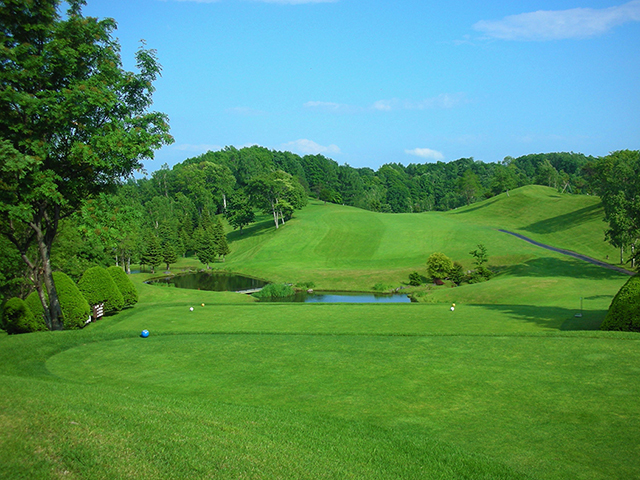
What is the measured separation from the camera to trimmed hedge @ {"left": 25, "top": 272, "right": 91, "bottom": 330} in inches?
802

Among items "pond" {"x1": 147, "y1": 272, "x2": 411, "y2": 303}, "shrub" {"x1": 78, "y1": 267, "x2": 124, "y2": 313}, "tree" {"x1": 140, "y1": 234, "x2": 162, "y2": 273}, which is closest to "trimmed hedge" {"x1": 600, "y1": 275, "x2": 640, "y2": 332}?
"shrub" {"x1": 78, "y1": 267, "x2": 124, "y2": 313}

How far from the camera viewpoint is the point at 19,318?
19.3m

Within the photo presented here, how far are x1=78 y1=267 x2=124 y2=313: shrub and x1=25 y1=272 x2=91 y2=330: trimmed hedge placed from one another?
2.12 metres

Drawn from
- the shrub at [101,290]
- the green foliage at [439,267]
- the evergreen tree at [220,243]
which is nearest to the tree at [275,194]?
the evergreen tree at [220,243]

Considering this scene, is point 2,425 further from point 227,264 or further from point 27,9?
point 227,264

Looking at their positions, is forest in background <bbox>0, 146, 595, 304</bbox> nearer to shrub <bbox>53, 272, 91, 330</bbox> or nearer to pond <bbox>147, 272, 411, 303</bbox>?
shrub <bbox>53, 272, 91, 330</bbox>

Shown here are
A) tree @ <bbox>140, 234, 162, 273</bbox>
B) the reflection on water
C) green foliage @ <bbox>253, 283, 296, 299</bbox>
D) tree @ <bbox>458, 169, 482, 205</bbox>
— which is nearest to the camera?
the reflection on water

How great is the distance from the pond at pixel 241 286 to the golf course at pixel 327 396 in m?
23.9

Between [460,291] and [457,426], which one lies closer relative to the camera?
[457,426]

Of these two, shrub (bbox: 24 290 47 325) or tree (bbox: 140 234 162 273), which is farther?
tree (bbox: 140 234 162 273)

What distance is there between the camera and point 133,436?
6684 millimetres

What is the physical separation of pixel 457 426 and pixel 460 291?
33951mm

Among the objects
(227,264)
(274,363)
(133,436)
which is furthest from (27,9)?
(227,264)

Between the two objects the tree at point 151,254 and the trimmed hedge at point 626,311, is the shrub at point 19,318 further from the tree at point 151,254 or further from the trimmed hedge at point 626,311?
the tree at point 151,254
